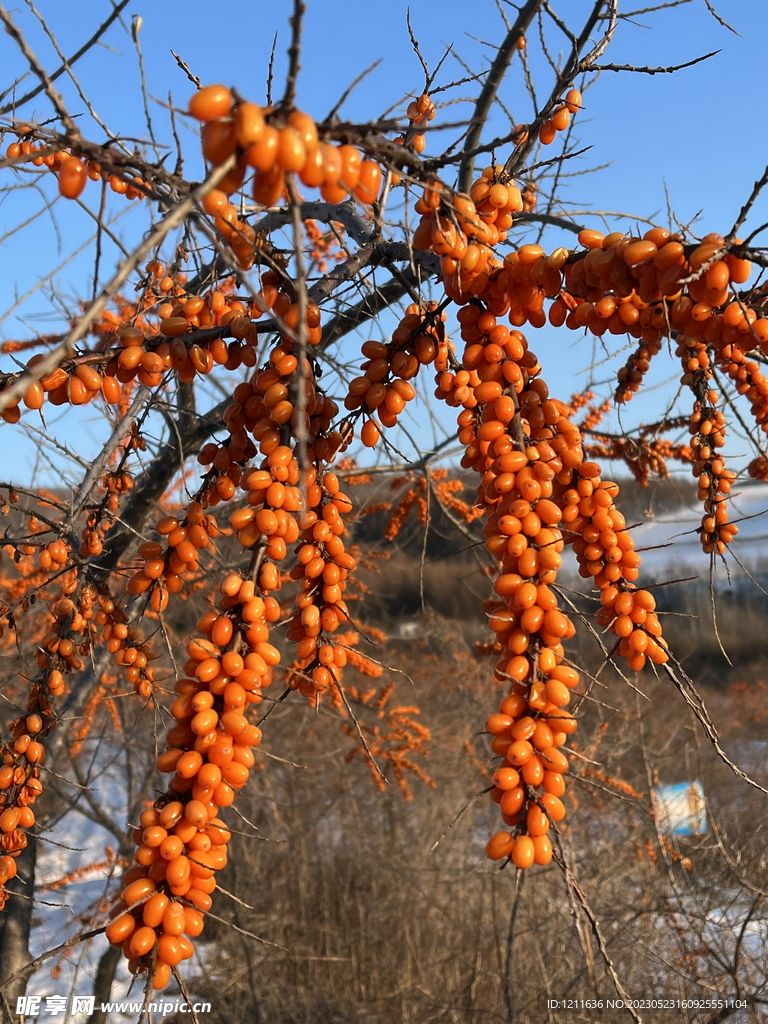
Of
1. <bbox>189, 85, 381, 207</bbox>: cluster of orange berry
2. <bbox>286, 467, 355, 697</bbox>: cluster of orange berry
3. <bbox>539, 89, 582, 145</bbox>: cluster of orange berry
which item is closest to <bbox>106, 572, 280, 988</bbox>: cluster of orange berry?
<bbox>286, 467, 355, 697</bbox>: cluster of orange berry

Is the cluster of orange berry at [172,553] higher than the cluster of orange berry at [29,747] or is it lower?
higher

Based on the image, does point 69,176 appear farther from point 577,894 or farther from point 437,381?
point 577,894

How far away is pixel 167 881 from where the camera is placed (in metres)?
0.99

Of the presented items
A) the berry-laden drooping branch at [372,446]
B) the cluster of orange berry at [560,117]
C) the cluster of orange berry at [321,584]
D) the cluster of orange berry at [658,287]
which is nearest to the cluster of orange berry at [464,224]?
the berry-laden drooping branch at [372,446]

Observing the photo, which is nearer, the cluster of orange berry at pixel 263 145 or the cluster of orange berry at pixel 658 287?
the cluster of orange berry at pixel 263 145

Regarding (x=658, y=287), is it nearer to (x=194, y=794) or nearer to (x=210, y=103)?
(x=210, y=103)

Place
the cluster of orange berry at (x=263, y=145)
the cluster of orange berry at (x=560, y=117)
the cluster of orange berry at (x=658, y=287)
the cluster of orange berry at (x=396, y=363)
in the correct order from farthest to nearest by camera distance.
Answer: the cluster of orange berry at (x=560, y=117)
the cluster of orange berry at (x=396, y=363)
the cluster of orange berry at (x=658, y=287)
the cluster of orange berry at (x=263, y=145)

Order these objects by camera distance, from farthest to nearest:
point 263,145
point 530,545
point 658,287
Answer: point 530,545 → point 658,287 → point 263,145

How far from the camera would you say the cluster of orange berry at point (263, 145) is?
650mm

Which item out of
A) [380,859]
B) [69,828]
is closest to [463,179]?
[380,859]

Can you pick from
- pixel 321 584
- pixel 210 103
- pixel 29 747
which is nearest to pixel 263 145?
pixel 210 103

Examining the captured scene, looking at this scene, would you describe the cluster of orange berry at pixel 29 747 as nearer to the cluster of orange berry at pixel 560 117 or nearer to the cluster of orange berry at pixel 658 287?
the cluster of orange berry at pixel 658 287

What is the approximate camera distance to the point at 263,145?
25.6 inches

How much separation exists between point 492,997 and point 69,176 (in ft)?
18.5
